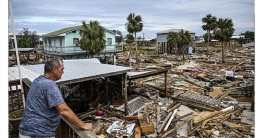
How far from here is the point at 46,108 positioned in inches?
86.2

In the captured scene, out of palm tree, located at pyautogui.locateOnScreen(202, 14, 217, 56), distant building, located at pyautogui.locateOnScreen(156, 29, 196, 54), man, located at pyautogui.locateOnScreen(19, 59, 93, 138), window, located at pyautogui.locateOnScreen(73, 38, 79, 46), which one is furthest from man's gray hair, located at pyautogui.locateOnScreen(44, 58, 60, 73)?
palm tree, located at pyautogui.locateOnScreen(202, 14, 217, 56)

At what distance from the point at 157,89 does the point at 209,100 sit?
13.3ft

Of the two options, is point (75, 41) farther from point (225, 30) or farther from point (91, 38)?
point (225, 30)

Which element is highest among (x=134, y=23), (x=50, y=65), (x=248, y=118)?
(x=134, y=23)

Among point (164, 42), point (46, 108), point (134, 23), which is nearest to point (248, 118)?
point (46, 108)

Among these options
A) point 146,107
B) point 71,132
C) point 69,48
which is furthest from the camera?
point 69,48

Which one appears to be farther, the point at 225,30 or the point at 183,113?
the point at 225,30

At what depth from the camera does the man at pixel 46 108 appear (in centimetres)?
208

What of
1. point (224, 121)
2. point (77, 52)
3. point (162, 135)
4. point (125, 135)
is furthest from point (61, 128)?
point (77, 52)

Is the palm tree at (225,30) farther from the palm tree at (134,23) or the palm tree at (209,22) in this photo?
the palm tree at (134,23)

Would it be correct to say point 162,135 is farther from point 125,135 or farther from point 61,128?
point 61,128

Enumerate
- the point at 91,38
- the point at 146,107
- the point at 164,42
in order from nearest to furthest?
the point at 146,107
the point at 91,38
the point at 164,42

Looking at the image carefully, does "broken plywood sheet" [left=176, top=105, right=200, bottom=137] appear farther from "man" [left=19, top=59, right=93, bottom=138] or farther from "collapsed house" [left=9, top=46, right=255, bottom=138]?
"man" [left=19, top=59, right=93, bottom=138]

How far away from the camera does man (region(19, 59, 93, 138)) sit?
208cm
